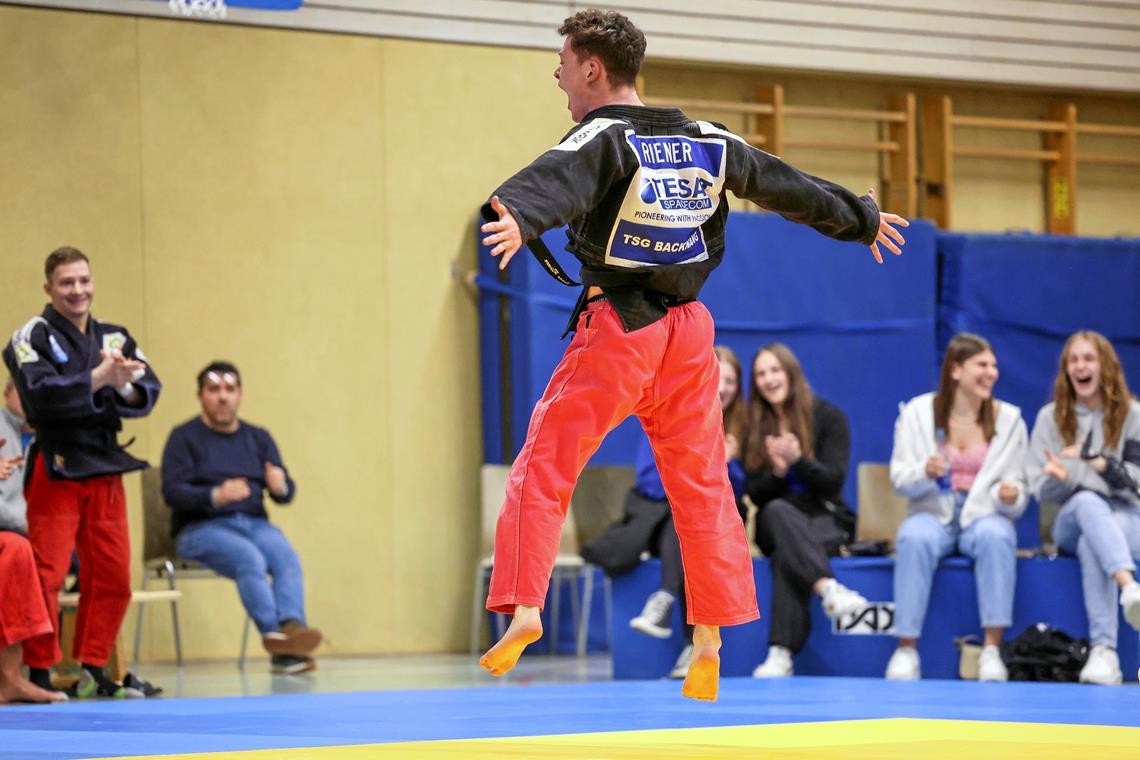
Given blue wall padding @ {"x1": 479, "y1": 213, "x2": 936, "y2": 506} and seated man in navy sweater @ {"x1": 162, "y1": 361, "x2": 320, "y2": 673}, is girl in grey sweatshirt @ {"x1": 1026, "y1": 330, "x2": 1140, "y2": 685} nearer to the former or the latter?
blue wall padding @ {"x1": 479, "y1": 213, "x2": 936, "y2": 506}

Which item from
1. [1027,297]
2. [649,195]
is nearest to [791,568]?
[649,195]

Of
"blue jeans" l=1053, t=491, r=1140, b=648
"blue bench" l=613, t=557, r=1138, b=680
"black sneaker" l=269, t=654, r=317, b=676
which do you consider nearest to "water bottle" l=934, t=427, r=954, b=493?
"blue bench" l=613, t=557, r=1138, b=680

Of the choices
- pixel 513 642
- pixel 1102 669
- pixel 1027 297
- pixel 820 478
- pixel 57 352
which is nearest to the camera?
pixel 513 642

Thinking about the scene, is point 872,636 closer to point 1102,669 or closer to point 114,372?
point 1102,669

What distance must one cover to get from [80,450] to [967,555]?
3280 mm

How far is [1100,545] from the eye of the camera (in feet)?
19.1

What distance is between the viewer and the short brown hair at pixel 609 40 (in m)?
3.52

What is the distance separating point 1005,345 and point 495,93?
10.6ft

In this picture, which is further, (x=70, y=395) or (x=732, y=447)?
(x=732, y=447)

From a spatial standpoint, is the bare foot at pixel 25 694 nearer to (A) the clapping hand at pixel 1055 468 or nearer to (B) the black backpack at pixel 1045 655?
(B) the black backpack at pixel 1045 655

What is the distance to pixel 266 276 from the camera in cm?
846

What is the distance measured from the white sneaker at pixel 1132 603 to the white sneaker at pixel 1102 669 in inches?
5.7

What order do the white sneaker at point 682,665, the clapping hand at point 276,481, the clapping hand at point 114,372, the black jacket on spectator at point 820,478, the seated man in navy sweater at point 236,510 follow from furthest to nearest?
the clapping hand at point 276,481 → the seated man in navy sweater at point 236,510 → the black jacket on spectator at point 820,478 → the white sneaker at point 682,665 → the clapping hand at point 114,372

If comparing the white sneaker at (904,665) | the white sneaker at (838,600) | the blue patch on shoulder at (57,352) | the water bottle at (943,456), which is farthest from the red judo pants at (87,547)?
the water bottle at (943,456)
